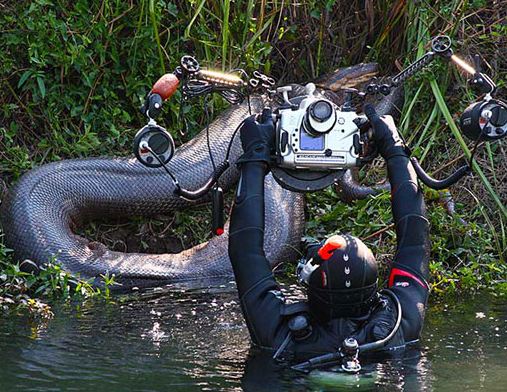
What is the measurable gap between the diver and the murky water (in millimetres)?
176

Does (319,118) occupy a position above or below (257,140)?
above

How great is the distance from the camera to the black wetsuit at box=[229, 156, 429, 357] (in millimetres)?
5281

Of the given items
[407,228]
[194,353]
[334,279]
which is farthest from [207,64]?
[334,279]

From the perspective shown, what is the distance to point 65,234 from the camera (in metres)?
7.86

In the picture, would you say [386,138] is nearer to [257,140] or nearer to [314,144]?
[314,144]

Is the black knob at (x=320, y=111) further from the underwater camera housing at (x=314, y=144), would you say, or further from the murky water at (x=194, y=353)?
the murky water at (x=194, y=353)

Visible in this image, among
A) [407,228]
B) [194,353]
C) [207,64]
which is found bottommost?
[194,353]

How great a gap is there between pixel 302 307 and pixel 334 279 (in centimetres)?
26

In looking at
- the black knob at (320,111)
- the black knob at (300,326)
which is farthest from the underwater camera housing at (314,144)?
the black knob at (300,326)

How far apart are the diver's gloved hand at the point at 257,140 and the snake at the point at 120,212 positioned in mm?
2272

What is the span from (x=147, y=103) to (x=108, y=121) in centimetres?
355

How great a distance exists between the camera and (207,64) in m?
8.90

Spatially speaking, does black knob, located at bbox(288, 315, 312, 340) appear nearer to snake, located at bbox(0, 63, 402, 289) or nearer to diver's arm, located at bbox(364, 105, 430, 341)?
diver's arm, located at bbox(364, 105, 430, 341)

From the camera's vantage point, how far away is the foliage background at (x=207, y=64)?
8.16 m
